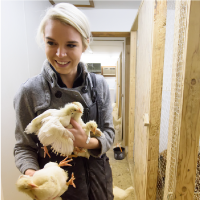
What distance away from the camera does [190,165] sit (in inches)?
30.0

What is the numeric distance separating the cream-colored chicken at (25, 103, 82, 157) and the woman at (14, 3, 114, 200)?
4 centimetres

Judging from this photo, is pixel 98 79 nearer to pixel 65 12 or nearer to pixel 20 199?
pixel 65 12

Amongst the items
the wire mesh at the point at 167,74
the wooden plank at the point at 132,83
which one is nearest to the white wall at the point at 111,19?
the wooden plank at the point at 132,83

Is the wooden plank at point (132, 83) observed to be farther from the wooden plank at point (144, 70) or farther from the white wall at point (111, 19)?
the wooden plank at point (144, 70)

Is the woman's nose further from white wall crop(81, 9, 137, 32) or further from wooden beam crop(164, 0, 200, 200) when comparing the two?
white wall crop(81, 9, 137, 32)

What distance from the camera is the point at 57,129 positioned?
1.63 feet

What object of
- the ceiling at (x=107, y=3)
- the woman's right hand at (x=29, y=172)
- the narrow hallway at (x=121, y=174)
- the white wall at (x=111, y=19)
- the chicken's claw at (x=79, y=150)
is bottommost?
the narrow hallway at (x=121, y=174)

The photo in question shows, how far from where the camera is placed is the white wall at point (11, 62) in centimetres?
107

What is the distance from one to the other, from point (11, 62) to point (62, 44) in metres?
0.83

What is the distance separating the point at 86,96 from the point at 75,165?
344mm

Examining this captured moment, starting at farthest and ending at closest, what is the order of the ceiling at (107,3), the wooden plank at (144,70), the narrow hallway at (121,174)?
the narrow hallway at (121,174) → the ceiling at (107,3) → the wooden plank at (144,70)

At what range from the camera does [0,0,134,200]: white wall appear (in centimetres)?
107

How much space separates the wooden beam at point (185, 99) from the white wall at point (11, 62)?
123cm

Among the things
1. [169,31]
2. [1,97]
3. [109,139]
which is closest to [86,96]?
[109,139]
